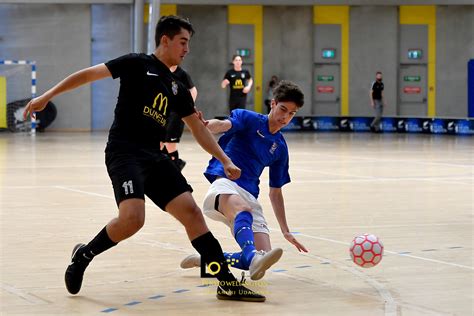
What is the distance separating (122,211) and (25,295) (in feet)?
3.26

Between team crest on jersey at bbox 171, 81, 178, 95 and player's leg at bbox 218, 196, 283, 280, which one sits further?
team crest on jersey at bbox 171, 81, 178, 95

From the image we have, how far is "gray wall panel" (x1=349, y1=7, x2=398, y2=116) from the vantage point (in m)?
40.6

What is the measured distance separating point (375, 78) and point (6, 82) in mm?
14938

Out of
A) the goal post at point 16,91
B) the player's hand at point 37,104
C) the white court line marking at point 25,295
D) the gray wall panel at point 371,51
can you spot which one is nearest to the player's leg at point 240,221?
the white court line marking at point 25,295

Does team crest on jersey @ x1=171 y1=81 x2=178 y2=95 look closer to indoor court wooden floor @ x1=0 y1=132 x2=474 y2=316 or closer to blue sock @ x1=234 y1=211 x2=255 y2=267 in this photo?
blue sock @ x1=234 y1=211 x2=255 y2=267

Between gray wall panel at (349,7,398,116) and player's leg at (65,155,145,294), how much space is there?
113 ft

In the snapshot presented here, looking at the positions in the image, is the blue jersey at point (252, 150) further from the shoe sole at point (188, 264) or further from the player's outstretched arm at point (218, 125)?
the shoe sole at point (188, 264)

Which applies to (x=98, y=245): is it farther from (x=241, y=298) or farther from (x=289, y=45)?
(x=289, y=45)

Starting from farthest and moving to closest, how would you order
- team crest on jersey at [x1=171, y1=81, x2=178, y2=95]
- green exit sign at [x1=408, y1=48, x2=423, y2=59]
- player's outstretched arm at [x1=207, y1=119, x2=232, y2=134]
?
green exit sign at [x1=408, y1=48, x2=423, y2=59] < player's outstretched arm at [x1=207, y1=119, x2=232, y2=134] < team crest on jersey at [x1=171, y1=81, x2=178, y2=95]

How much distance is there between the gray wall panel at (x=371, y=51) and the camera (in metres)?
40.6

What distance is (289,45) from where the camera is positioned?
1596 inches

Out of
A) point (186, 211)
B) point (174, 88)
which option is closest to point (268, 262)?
point (186, 211)

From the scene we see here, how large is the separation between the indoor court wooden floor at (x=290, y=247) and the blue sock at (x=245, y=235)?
364 millimetres

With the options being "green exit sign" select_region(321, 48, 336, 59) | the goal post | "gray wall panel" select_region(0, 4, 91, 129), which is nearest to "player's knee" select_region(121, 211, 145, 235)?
the goal post
